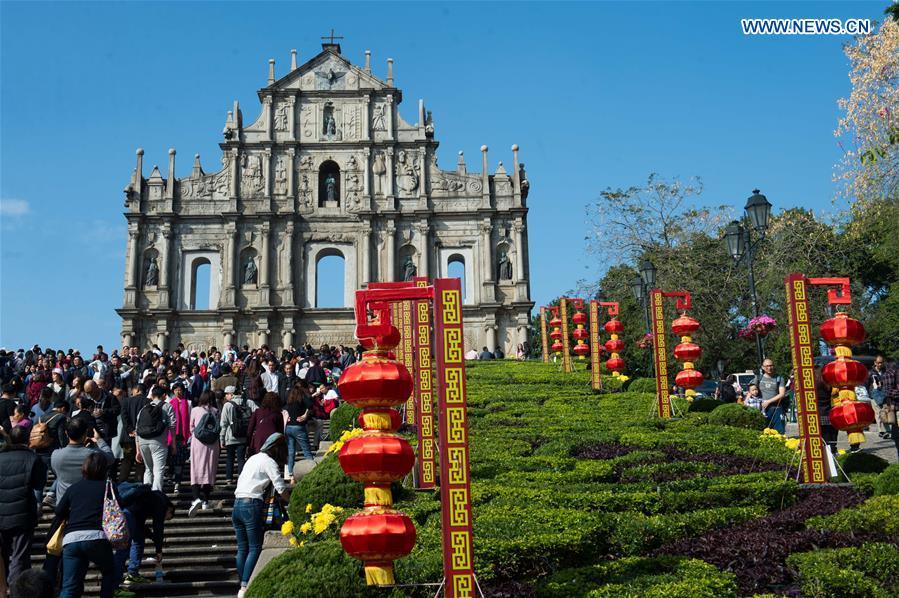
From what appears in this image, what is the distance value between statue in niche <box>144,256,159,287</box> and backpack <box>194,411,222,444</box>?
2896cm

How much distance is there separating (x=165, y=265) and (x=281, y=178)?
6.62 m

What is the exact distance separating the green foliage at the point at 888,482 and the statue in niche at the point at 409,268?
105 ft

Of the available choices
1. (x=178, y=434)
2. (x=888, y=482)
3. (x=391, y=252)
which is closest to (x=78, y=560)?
(x=178, y=434)

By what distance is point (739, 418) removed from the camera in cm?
1503

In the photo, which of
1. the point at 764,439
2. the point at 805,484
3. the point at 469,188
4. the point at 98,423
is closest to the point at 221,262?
the point at 469,188

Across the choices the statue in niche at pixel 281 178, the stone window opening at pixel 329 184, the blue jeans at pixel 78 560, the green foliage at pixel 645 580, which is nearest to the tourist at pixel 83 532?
the blue jeans at pixel 78 560

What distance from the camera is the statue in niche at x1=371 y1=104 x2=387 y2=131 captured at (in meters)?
42.2

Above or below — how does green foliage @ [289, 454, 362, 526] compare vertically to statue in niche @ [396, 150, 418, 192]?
below

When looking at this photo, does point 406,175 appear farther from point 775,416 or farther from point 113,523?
point 113,523

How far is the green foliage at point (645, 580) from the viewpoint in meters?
6.50

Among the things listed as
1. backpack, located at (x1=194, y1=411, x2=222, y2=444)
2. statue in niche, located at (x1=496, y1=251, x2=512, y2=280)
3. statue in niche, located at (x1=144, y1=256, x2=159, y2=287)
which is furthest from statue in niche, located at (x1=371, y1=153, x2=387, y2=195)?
backpack, located at (x1=194, y1=411, x2=222, y2=444)

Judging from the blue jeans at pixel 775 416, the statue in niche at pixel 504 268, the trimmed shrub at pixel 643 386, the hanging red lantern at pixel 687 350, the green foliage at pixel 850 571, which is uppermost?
the statue in niche at pixel 504 268

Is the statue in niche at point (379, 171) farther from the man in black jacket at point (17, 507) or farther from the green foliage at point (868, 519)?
the green foliage at point (868, 519)

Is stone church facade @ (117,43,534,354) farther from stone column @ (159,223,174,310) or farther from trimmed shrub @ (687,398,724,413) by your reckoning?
trimmed shrub @ (687,398,724,413)
